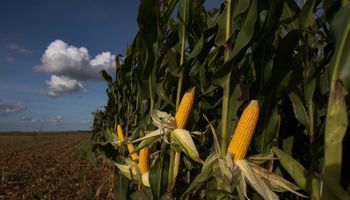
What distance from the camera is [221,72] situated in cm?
182

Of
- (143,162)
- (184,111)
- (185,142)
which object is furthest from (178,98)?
(143,162)

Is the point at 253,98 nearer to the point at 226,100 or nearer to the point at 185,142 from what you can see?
the point at 226,100

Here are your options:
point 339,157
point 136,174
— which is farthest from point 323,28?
point 136,174

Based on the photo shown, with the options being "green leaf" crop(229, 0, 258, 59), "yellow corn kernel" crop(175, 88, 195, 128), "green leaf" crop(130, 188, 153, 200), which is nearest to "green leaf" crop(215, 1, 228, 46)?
"green leaf" crop(229, 0, 258, 59)

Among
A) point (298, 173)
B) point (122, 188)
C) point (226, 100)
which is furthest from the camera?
point (122, 188)

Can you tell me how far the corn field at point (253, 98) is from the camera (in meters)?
1.23

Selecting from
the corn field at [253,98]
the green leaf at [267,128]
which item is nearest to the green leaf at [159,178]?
the corn field at [253,98]

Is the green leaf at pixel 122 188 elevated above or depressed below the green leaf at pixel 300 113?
below

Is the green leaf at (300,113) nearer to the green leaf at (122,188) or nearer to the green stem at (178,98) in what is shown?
the green stem at (178,98)

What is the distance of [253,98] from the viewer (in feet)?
7.10

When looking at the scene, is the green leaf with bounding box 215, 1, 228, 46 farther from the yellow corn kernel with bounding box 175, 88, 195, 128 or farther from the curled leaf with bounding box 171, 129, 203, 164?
the curled leaf with bounding box 171, 129, 203, 164

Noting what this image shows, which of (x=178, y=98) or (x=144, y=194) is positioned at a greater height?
(x=178, y=98)

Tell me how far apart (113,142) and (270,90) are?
1822 mm

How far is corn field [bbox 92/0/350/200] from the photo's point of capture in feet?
4.02
